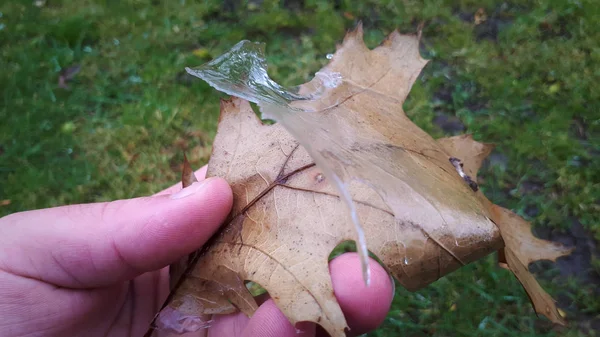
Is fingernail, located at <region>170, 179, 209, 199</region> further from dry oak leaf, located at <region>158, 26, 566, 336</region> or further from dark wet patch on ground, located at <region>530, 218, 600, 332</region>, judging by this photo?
dark wet patch on ground, located at <region>530, 218, 600, 332</region>

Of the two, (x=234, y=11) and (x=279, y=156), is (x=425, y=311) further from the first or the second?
(x=234, y=11)

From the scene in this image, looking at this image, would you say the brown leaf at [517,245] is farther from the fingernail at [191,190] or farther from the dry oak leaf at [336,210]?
the fingernail at [191,190]

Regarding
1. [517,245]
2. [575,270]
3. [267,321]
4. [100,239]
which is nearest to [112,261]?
[100,239]

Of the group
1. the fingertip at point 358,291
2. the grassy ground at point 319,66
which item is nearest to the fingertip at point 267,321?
the fingertip at point 358,291

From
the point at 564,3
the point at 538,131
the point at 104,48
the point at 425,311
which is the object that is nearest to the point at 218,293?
the point at 425,311

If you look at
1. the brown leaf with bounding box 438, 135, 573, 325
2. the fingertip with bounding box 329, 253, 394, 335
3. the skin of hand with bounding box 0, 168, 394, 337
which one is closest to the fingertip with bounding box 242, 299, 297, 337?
the skin of hand with bounding box 0, 168, 394, 337

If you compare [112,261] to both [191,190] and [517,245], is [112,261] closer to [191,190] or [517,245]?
[191,190]
